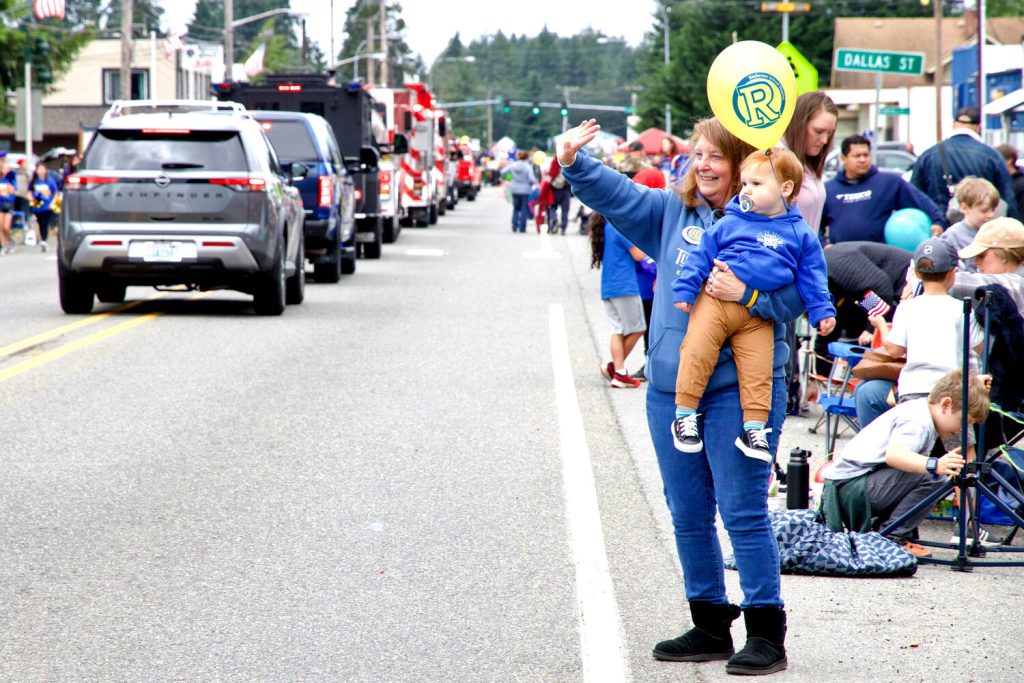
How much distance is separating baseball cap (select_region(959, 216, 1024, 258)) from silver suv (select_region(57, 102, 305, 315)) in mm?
9046

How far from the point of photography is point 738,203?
481 cm

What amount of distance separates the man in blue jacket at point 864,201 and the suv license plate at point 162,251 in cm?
677

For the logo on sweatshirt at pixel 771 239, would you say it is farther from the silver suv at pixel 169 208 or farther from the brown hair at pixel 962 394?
the silver suv at pixel 169 208

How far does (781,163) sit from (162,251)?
11.1 meters

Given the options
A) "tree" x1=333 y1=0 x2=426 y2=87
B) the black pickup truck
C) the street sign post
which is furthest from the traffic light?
"tree" x1=333 y1=0 x2=426 y2=87

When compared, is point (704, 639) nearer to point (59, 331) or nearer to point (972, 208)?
point (972, 208)

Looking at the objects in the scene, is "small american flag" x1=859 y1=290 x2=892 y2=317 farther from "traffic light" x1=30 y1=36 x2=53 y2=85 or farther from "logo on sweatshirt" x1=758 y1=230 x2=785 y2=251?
"traffic light" x1=30 y1=36 x2=53 y2=85

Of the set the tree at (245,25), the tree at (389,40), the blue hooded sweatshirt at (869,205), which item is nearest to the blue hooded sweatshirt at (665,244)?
the blue hooded sweatshirt at (869,205)

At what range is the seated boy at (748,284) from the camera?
4.74 meters

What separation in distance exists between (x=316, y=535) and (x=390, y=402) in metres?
3.81

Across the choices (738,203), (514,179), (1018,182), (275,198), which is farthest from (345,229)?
(738,203)

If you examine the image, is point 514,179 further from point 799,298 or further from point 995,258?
point 799,298

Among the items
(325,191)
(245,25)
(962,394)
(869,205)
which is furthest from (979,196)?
(245,25)

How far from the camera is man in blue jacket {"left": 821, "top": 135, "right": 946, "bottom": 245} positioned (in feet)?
34.0
